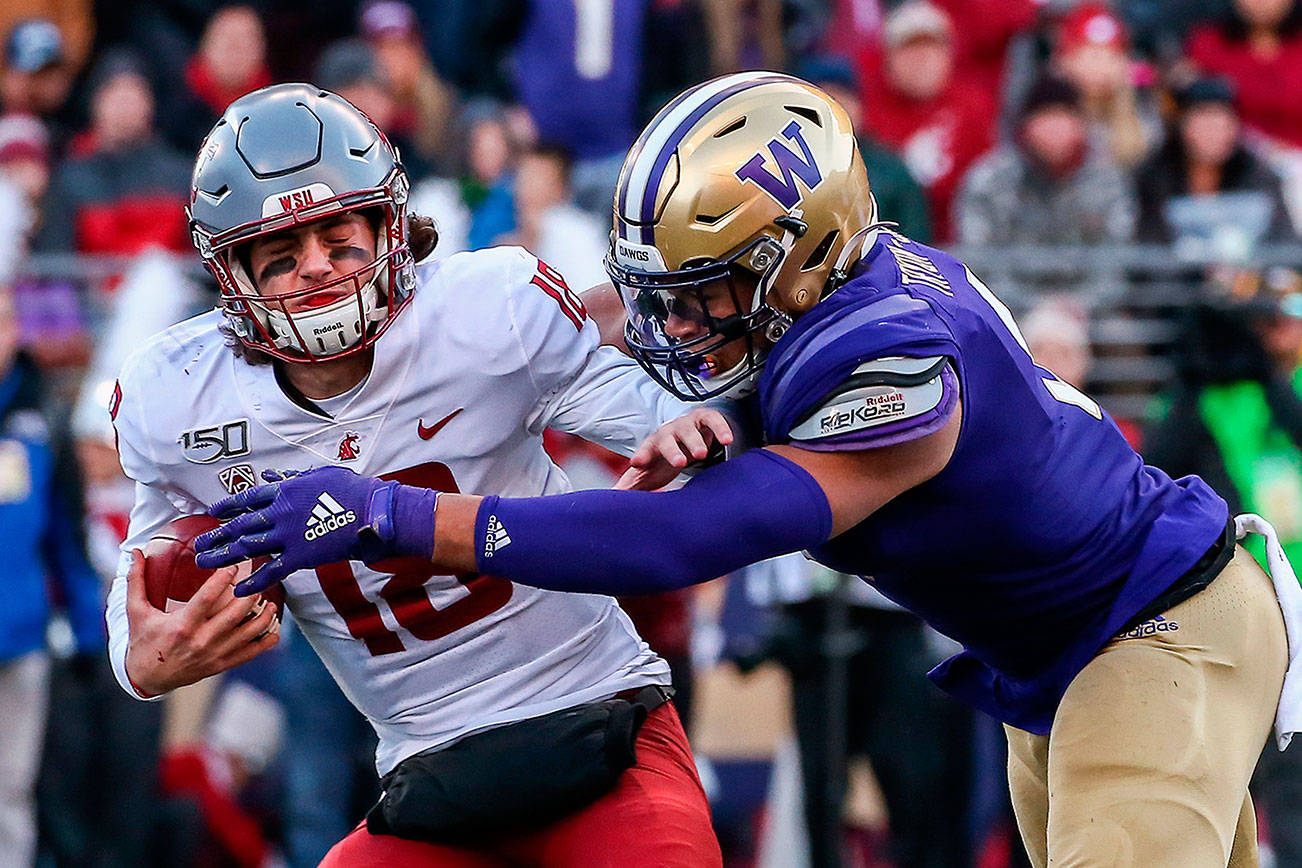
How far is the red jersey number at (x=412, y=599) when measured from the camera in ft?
10.3

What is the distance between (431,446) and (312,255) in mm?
379

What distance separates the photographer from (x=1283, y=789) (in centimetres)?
547

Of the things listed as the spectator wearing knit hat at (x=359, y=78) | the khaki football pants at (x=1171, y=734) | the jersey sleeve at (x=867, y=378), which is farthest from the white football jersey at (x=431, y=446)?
the spectator wearing knit hat at (x=359, y=78)

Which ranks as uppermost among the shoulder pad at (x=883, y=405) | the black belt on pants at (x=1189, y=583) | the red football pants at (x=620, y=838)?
the shoulder pad at (x=883, y=405)

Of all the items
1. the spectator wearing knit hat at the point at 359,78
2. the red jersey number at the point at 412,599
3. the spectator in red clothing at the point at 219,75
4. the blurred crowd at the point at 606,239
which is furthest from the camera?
the spectator in red clothing at the point at 219,75

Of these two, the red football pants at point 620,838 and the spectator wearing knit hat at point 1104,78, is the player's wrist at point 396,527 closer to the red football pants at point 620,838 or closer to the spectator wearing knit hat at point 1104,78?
the red football pants at point 620,838

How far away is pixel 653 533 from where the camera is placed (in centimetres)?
275

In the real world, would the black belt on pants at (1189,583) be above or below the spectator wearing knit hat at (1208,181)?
above

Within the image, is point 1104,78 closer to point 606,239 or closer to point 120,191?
point 606,239

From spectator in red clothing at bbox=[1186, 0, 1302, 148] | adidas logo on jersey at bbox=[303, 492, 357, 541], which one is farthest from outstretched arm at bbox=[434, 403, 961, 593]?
spectator in red clothing at bbox=[1186, 0, 1302, 148]

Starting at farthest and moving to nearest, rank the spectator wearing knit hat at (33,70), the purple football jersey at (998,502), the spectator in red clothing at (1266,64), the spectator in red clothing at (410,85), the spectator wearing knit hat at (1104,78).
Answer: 1. the spectator in red clothing at (410,85)
2. the spectator wearing knit hat at (33,70)
3. the spectator in red clothing at (1266,64)
4. the spectator wearing knit hat at (1104,78)
5. the purple football jersey at (998,502)

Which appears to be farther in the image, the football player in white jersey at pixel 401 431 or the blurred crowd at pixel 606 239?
the blurred crowd at pixel 606 239

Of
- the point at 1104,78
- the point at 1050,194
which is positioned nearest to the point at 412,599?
the point at 1050,194

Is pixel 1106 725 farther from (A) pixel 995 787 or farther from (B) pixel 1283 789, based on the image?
A: (A) pixel 995 787
